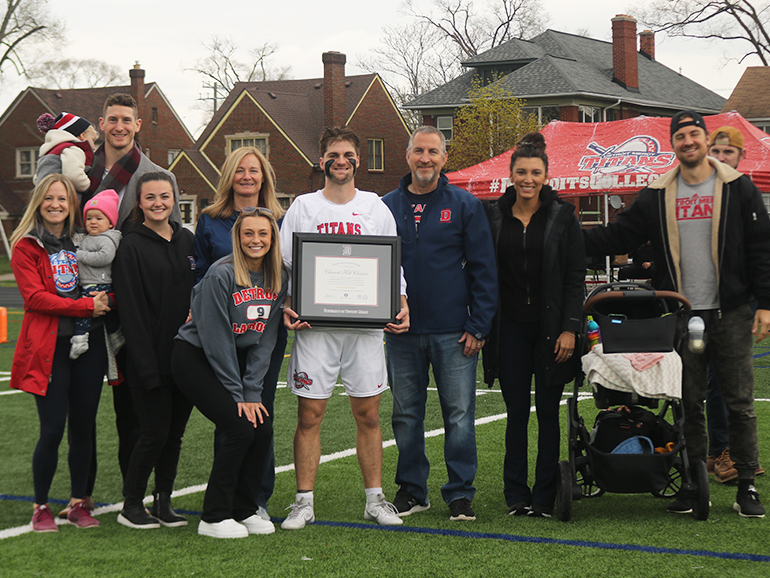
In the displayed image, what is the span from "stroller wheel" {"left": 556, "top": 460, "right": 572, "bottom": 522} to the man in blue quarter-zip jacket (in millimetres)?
513

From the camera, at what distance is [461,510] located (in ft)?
16.5

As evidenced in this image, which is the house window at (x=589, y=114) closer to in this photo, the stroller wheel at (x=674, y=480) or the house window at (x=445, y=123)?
the house window at (x=445, y=123)

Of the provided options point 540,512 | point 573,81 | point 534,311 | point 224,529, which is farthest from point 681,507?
point 573,81

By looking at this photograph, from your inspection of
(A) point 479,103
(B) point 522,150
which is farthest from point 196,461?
(A) point 479,103

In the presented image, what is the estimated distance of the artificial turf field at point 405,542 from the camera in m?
4.12

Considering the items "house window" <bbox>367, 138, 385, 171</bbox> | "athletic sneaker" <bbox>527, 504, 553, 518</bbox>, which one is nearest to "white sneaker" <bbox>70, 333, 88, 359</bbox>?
"athletic sneaker" <bbox>527, 504, 553, 518</bbox>

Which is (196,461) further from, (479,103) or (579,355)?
(479,103)

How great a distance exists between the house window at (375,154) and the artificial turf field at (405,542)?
38720 mm

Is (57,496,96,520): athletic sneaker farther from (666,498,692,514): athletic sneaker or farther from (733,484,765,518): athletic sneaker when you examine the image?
(733,484,765,518): athletic sneaker

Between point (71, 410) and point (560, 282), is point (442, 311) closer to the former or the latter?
point (560, 282)

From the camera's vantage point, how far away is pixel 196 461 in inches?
264

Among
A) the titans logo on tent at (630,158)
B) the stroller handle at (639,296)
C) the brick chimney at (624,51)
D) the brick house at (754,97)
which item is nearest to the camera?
the stroller handle at (639,296)

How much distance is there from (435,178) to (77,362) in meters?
2.38

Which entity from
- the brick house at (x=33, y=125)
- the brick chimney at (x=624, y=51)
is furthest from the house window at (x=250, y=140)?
the brick chimney at (x=624, y=51)
